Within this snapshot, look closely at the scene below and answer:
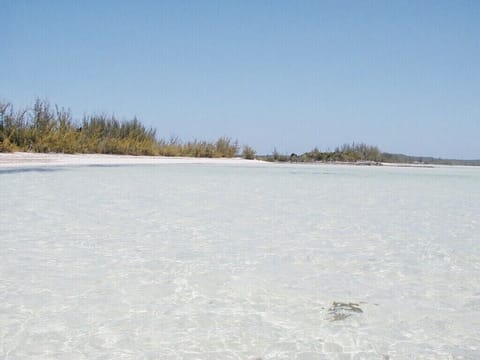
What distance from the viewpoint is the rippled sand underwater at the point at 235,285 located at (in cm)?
152

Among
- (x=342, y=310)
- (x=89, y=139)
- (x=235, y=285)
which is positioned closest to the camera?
(x=342, y=310)

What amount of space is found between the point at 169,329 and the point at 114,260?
97cm

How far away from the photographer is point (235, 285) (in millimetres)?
2127

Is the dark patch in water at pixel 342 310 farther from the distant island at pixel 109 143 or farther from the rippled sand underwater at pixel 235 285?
the distant island at pixel 109 143

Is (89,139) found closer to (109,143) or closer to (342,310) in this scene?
(109,143)

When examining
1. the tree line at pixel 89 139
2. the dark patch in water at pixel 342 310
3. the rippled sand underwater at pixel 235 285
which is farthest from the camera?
the tree line at pixel 89 139

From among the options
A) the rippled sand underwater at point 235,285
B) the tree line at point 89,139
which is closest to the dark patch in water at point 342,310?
the rippled sand underwater at point 235,285

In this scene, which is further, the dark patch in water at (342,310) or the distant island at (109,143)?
the distant island at (109,143)

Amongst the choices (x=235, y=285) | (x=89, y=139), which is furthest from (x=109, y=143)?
(x=235, y=285)

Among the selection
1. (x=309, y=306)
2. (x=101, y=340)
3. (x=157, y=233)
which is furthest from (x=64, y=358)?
(x=157, y=233)

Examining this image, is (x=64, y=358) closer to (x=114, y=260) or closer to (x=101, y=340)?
(x=101, y=340)

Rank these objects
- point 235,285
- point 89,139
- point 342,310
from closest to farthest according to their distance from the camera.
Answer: point 342,310 < point 235,285 < point 89,139

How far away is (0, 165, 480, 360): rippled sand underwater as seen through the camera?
152cm

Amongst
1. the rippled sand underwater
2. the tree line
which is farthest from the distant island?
the rippled sand underwater
